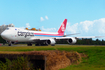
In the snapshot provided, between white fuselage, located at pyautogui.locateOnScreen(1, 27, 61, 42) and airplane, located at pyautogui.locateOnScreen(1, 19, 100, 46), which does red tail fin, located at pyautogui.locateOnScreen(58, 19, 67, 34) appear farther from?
white fuselage, located at pyautogui.locateOnScreen(1, 27, 61, 42)

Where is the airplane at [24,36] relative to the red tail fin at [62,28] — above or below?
below

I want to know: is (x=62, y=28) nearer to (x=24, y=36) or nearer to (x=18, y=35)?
(x=24, y=36)

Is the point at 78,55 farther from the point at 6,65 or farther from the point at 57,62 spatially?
the point at 6,65

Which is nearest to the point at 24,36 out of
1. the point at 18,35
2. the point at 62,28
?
the point at 18,35

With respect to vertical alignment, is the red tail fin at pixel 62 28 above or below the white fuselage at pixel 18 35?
above

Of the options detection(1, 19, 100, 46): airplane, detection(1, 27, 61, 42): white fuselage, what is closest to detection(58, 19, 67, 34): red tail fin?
detection(1, 19, 100, 46): airplane

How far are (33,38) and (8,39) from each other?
7.28 metres

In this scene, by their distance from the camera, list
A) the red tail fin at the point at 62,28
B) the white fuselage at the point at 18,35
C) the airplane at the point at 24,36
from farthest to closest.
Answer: the red tail fin at the point at 62,28
the airplane at the point at 24,36
the white fuselage at the point at 18,35

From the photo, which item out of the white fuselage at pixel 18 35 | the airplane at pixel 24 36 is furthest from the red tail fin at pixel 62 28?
the white fuselage at pixel 18 35

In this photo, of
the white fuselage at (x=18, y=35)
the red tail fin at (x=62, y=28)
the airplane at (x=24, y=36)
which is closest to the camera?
the white fuselage at (x=18, y=35)

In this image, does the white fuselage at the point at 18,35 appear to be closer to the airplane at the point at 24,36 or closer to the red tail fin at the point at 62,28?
the airplane at the point at 24,36

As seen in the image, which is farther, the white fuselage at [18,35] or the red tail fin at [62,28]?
the red tail fin at [62,28]

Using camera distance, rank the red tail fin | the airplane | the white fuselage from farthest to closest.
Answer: the red tail fin < the airplane < the white fuselage

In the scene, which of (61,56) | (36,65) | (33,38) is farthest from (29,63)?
(33,38)
